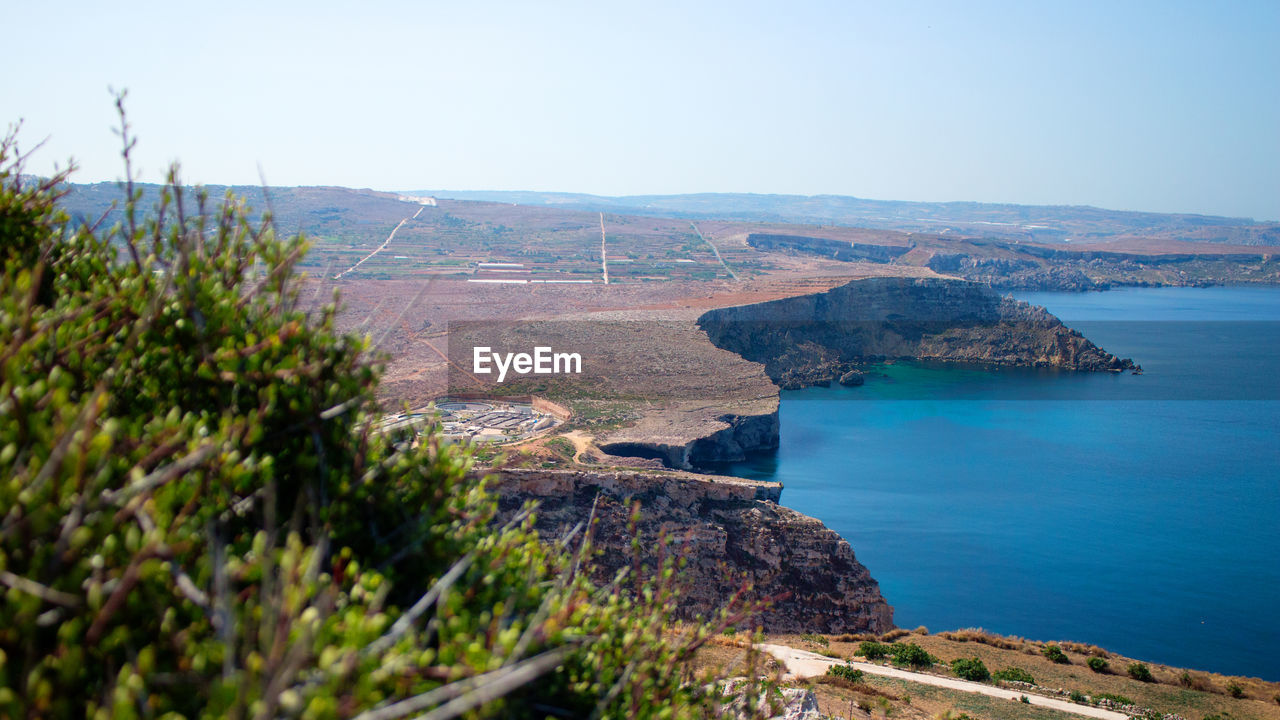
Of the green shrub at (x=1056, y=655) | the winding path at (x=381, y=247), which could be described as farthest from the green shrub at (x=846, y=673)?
the winding path at (x=381, y=247)

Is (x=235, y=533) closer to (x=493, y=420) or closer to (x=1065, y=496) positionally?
(x=493, y=420)

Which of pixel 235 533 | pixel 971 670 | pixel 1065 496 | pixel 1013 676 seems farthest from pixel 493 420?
pixel 235 533

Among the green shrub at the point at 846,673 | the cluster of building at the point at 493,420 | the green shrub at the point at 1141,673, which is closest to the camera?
the green shrub at the point at 846,673

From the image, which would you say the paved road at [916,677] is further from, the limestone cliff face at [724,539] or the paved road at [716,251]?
the paved road at [716,251]

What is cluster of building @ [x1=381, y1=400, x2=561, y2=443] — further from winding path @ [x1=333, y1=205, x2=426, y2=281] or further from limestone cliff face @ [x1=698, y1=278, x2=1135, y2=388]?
winding path @ [x1=333, y1=205, x2=426, y2=281]

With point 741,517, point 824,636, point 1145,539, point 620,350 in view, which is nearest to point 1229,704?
point 824,636
